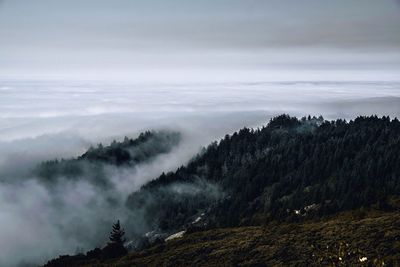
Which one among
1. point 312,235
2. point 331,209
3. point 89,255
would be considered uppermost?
point 312,235

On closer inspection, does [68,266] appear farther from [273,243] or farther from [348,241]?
[348,241]

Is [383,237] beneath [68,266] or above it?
above

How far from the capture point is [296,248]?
91.6m

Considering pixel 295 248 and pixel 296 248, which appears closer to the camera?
pixel 296 248

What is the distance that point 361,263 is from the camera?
71.3m

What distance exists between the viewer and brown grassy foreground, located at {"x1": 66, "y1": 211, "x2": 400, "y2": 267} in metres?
77.7

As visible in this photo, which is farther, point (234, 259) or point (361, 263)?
point (234, 259)

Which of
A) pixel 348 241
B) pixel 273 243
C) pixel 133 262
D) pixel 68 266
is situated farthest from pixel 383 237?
pixel 68 266

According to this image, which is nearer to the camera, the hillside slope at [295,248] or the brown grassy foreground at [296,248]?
the brown grassy foreground at [296,248]

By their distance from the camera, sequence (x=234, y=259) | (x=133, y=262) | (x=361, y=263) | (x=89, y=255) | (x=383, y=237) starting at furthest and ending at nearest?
(x=89, y=255)
(x=133, y=262)
(x=234, y=259)
(x=383, y=237)
(x=361, y=263)

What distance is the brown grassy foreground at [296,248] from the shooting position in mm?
77688

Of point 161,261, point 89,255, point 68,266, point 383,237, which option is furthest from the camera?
point 89,255

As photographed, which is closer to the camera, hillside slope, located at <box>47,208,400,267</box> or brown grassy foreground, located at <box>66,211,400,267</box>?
brown grassy foreground, located at <box>66,211,400,267</box>

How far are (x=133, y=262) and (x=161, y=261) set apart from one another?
462 inches
